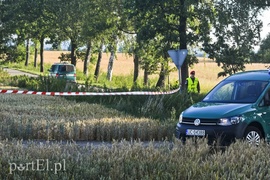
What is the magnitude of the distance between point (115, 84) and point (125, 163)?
135 feet

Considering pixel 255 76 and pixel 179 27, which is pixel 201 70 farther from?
pixel 255 76

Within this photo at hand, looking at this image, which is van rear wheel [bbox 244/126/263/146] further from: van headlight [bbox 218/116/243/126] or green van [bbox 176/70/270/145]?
van headlight [bbox 218/116/243/126]

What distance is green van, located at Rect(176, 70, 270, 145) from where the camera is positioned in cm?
1086

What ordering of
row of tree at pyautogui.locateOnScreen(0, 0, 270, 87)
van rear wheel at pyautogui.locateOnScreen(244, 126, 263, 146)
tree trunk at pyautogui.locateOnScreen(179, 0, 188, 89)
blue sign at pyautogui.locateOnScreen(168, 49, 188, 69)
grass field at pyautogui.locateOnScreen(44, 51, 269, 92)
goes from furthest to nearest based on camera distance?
grass field at pyautogui.locateOnScreen(44, 51, 269, 92)
tree trunk at pyautogui.locateOnScreen(179, 0, 188, 89)
row of tree at pyautogui.locateOnScreen(0, 0, 270, 87)
blue sign at pyautogui.locateOnScreen(168, 49, 188, 69)
van rear wheel at pyautogui.locateOnScreen(244, 126, 263, 146)

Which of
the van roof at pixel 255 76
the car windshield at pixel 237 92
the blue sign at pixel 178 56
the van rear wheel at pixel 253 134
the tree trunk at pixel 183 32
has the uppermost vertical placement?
the tree trunk at pixel 183 32

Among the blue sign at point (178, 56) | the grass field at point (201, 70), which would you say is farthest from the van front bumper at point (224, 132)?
the grass field at point (201, 70)

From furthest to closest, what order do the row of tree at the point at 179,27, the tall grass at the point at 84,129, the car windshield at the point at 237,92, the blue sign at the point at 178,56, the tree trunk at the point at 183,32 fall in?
the tree trunk at the point at 183,32 → the row of tree at the point at 179,27 → the blue sign at the point at 178,56 → the tall grass at the point at 84,129 → the car windshield at the point at 237,92

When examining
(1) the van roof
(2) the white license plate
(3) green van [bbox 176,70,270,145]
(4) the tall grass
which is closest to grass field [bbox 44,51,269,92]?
(4) the tall grass

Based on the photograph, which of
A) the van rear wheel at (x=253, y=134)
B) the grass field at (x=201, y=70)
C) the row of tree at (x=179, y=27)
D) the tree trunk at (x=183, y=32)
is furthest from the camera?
the grass field at (x=201, y=70)

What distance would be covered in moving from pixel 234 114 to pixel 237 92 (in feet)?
4.52

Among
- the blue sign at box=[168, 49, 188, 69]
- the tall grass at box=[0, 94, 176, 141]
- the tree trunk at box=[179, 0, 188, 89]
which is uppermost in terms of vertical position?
the tree trunk at box=[179, 0, 188, 89]

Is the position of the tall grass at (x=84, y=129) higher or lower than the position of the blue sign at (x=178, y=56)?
lower

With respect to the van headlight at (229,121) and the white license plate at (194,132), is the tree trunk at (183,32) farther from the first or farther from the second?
the van headlight at (229,121)

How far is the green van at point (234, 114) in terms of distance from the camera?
1086 centimetres
